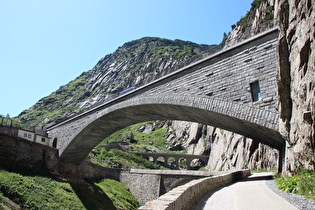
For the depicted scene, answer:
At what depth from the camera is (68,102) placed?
109 m

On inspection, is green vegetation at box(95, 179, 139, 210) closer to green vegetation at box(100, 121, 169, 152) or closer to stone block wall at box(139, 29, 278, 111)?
stone block wall at box(139, 29, 278, 111)

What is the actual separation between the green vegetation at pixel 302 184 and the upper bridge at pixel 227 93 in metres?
2.16

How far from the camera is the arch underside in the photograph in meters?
13.6

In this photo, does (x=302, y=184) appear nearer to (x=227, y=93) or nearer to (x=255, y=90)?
(x=255, y=90)

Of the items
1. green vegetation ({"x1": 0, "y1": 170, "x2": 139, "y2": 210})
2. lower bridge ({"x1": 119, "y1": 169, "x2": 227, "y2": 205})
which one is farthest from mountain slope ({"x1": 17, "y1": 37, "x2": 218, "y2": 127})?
green vegetation ({"x1": 0, "y1": 170, "x2": 139, "y2": 210})

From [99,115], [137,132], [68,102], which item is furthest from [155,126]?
[99,115]

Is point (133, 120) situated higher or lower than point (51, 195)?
higher

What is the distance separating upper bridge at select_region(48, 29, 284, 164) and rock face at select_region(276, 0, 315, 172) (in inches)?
38.9

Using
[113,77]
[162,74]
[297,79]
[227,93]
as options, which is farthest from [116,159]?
[113,77]

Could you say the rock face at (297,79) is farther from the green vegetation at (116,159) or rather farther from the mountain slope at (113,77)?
the mountain slope at (113,77)

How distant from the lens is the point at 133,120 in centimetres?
2153

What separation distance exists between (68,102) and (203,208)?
110 m

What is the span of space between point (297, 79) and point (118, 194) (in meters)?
23.1

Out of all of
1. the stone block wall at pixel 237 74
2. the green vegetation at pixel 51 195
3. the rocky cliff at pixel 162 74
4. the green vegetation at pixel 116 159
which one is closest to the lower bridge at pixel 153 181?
the green vegetation at pixel 51 195
